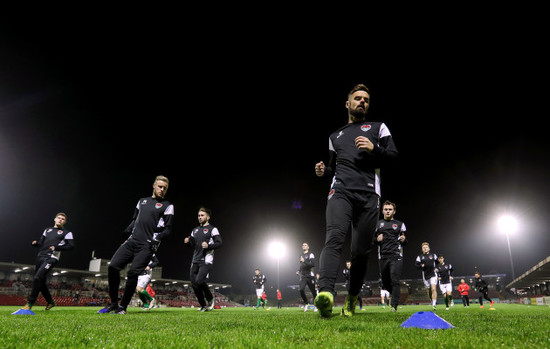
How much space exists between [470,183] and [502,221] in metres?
5.66

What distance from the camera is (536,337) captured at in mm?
2092

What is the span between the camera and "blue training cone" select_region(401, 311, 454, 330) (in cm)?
252

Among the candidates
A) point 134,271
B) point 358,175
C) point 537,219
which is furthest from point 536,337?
point 537,219

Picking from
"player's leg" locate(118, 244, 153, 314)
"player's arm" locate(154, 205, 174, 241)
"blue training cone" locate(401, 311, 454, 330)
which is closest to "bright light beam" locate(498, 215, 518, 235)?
"player's arm" locate(154, 205, 174, 241)

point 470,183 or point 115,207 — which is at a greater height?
point 470,183

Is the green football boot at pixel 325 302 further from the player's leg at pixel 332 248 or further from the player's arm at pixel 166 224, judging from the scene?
the player's arm at pixel 166 224

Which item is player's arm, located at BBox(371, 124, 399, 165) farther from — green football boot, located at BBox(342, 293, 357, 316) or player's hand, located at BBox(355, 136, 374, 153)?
green football boot, located at BBox(342, 293, 357, 316)

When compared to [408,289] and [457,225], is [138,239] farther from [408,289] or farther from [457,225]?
[408,289]

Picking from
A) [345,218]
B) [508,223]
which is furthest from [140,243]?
[508,223]

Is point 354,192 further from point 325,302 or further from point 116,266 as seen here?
point 116,266

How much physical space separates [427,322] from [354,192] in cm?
170

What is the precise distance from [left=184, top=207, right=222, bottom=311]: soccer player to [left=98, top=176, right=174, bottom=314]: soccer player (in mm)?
2115

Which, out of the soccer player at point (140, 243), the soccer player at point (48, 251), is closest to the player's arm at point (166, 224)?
the soccer player at point (140, 243)

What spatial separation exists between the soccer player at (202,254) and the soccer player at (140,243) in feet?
6.94
